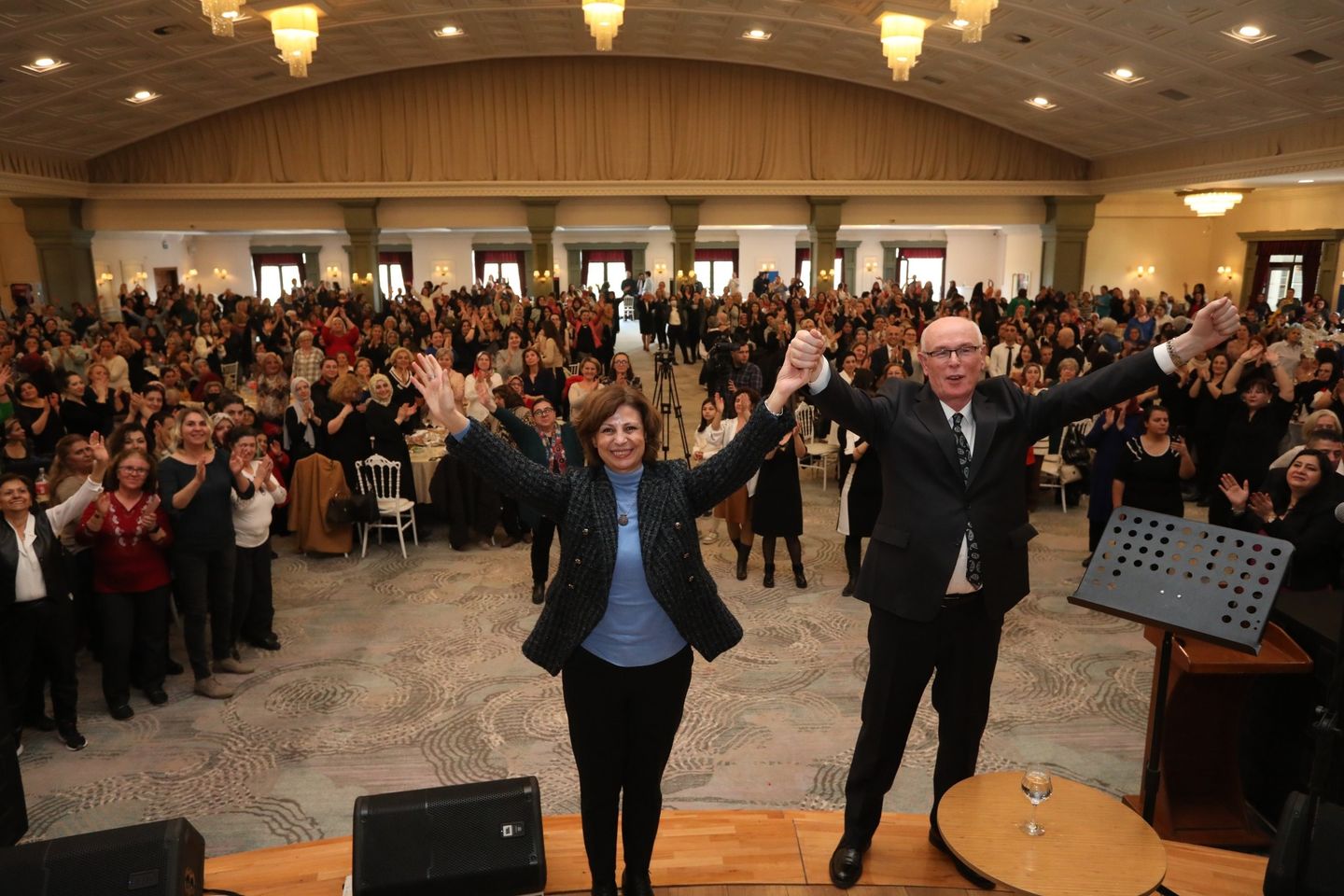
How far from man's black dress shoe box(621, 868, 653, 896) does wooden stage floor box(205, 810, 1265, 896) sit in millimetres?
178

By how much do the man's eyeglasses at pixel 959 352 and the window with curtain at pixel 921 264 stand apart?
24.1m

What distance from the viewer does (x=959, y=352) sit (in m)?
2.47

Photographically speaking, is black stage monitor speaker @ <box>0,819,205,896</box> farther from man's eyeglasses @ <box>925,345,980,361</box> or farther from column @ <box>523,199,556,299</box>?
column @ <box>523,199,556,299</box>

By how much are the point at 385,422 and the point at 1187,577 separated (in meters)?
5.71

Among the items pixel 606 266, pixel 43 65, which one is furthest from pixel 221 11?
pixel 606 266

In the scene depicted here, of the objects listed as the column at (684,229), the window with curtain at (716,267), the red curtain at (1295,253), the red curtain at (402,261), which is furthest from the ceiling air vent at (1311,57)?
the red curtain at (402,261)

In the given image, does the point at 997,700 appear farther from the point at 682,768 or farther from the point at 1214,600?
the point at 1214,600

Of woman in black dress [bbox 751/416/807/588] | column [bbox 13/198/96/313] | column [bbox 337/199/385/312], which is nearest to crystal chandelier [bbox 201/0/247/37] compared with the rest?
woman in black dress [bbox 751/416/807/588]

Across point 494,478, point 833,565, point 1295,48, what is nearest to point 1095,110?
point 1295,48

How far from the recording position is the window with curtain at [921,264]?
2572 cm

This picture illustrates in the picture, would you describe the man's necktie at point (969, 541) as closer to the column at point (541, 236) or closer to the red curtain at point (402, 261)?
the column at point (541, 236)

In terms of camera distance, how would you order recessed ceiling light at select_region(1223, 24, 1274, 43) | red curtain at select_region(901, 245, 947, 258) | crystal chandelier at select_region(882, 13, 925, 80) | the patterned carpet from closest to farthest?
the patterned carpet → recessed ceiling light at select_region(1223, 24, 1274, 43) → crystal chandelier at select_region(882, 13, 925, 80) → red curtain at select_region(901, 245, 947, 258)

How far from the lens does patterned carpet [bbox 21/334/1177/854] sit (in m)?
3.90

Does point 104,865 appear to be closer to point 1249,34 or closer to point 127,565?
point 127,565
